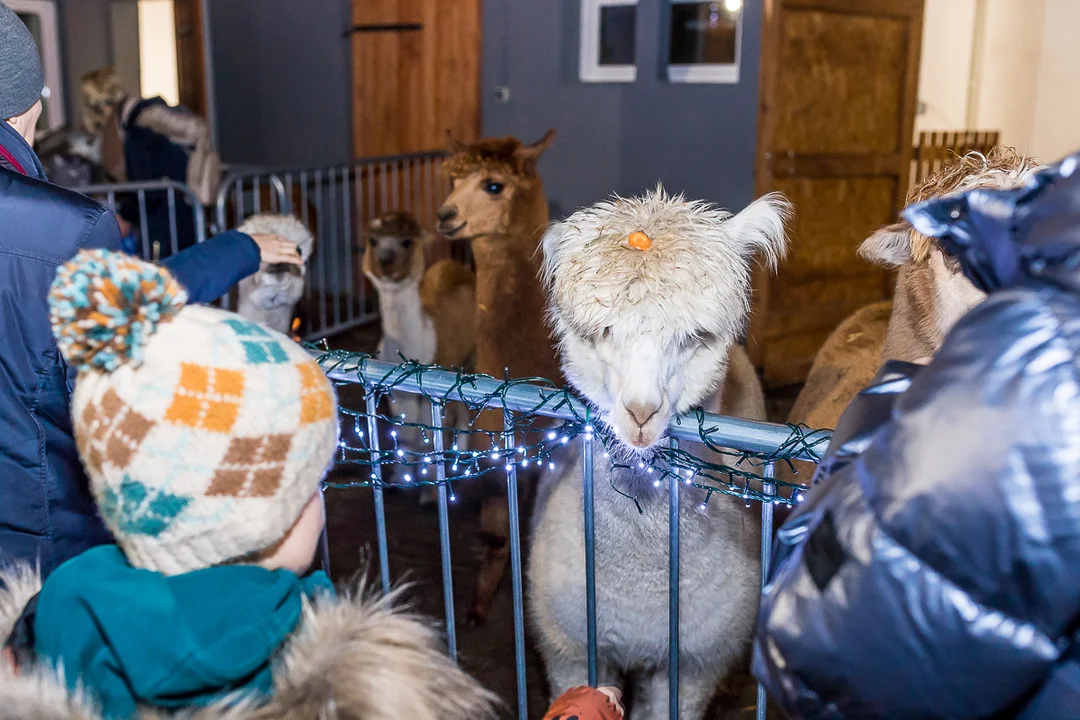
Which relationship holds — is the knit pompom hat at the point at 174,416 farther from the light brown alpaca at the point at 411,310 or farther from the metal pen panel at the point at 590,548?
the light brown alpaca at the point at 411,310

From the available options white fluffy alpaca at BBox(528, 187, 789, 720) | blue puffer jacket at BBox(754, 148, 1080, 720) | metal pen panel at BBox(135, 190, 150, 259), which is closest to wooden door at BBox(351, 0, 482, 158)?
metal pen panel at BBox(135, 190, 150, 259)

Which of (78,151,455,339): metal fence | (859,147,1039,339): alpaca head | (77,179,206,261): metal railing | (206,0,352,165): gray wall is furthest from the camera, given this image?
(206,0,352,165): gray wall

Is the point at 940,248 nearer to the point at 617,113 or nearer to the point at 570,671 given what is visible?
the point at 570,671

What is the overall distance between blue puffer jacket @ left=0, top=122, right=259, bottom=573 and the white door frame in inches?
353

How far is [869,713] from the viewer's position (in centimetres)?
88

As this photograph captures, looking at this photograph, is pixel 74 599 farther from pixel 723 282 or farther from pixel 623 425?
pixel 723 282

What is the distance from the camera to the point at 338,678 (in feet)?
3.65

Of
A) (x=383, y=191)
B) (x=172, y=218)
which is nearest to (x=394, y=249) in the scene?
(x=172, y=218)

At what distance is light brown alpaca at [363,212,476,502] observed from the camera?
471 centimetres

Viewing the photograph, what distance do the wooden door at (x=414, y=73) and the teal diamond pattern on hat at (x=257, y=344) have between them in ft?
21.6

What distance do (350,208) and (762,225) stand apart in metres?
6.54

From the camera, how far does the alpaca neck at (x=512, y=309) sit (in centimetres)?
381

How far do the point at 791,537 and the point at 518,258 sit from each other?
10.1 ft

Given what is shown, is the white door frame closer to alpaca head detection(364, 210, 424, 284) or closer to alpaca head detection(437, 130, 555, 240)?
alpaca head detection(364, 210, 424, 284)
